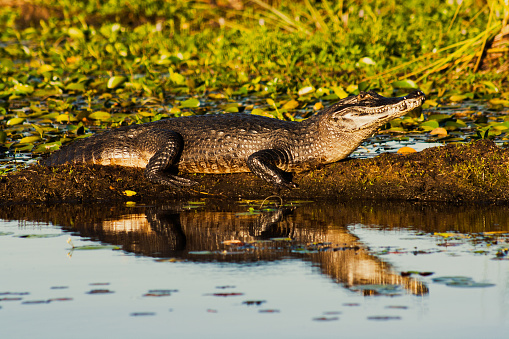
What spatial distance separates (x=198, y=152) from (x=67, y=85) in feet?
18.3

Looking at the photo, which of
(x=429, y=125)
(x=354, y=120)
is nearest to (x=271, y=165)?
(x=354, y=120)

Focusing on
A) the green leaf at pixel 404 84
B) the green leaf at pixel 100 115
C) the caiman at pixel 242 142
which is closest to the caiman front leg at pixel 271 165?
the caiman at pixel 242 142

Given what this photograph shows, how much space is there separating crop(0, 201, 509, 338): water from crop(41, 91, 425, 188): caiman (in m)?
0.95

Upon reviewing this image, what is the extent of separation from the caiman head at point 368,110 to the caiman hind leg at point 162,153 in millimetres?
1653

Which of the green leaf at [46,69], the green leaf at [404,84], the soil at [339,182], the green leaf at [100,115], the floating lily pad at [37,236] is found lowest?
the floating lily pad at [37,236]

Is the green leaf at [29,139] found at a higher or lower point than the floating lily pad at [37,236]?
higher

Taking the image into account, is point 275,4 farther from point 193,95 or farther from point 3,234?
point 3,234

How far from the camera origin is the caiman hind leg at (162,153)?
8.12 meters

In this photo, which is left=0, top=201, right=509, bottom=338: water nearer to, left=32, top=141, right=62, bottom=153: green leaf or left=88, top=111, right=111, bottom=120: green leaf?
left=32, top=141, right=62, bottom=153: green leaf

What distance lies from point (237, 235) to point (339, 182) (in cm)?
169

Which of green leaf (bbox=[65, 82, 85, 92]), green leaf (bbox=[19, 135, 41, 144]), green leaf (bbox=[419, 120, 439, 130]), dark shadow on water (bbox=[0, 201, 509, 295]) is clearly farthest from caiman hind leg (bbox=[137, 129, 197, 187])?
green leaf (bbox=[65, 82, 85, 92])

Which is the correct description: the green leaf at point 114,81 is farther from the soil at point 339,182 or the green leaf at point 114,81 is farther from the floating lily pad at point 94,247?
the floating lily pad at point 94,247

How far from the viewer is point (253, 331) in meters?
4.20

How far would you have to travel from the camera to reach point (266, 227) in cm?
659
